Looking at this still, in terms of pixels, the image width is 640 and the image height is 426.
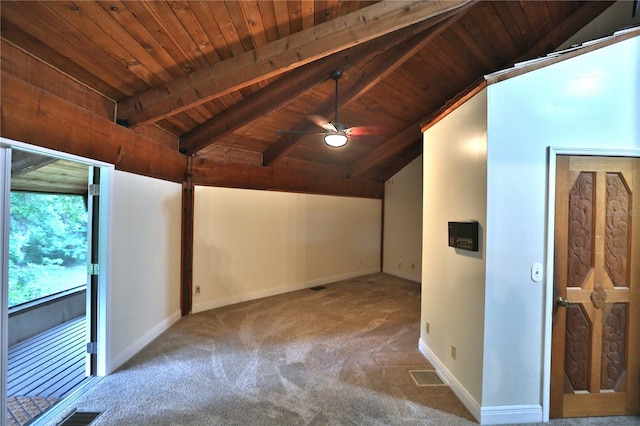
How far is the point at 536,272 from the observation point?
2025 mm

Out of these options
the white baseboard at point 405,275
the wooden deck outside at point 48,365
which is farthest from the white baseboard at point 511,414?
the white baseboard at point 405,275

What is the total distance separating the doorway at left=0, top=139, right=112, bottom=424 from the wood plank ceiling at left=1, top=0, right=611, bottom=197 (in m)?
0.78

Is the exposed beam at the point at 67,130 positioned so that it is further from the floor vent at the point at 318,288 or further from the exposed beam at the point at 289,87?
the floor vent at the point at 318,288

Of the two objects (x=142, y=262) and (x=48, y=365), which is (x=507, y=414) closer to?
(x=142, y=262)

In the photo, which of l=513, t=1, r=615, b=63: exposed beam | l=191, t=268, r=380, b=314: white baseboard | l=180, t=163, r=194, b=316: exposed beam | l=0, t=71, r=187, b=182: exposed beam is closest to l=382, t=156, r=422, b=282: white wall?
l=191, t=268, r=380, b=314: white baseboard

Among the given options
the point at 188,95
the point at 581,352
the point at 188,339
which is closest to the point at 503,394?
the point at 581,352

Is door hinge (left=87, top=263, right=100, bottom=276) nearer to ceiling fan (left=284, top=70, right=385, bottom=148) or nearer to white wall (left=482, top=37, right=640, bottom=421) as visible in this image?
ceiling fan (left=284, top=70, right=385, bottom=148)

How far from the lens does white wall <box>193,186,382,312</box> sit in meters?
4.31

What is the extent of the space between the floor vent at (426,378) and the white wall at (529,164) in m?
0.55

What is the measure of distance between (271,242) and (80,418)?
11.0 ft

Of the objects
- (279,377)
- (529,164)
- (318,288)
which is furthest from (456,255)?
(318,288)

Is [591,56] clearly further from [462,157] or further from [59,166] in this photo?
[59,166]

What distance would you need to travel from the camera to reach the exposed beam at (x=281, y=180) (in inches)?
170

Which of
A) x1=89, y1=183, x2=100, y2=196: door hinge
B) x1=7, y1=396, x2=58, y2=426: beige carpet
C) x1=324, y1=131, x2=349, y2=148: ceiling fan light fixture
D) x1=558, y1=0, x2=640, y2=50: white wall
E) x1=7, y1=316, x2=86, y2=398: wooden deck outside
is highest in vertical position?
x1=558, y1=0, x2=640, y2=50: white wall
